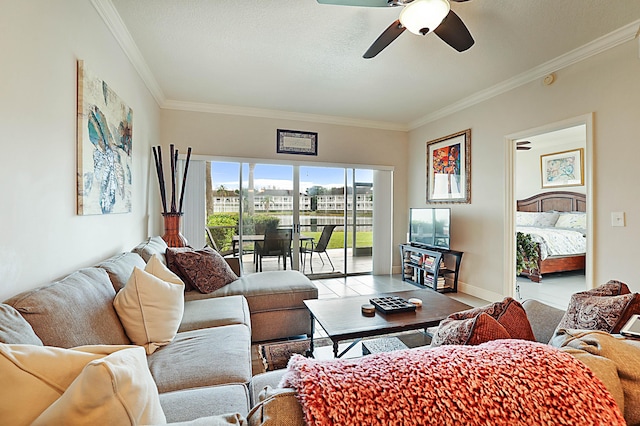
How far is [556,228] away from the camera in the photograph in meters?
5.51

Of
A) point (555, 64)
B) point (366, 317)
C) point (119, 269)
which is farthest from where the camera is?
point (555, 64)

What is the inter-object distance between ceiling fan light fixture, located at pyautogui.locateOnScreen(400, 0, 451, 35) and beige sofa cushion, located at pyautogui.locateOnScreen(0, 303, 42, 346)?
2.36 m

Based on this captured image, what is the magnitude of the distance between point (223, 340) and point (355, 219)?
3.76m

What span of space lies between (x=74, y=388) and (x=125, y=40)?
9.42 feet

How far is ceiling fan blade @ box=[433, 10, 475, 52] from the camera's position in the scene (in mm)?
1926

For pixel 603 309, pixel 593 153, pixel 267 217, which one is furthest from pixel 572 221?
pixel 603 309

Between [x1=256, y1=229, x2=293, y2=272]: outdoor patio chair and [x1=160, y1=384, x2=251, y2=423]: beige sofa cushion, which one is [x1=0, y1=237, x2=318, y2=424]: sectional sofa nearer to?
[x1=160, y1=384, x2=251, y2=423]: beige sofa cushion

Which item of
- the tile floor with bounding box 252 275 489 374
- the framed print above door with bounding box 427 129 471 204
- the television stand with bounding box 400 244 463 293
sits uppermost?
the framed print above door with bounding box 427 129 471 204

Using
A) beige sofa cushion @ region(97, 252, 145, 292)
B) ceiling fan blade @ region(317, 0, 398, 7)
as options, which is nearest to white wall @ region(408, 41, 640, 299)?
ceiling fan blade @ region(317, 0, 398, 7)

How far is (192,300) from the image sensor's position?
7.84 ft

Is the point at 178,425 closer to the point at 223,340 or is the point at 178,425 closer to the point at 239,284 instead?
the point at 223,340

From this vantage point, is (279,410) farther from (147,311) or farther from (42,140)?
(42,140)

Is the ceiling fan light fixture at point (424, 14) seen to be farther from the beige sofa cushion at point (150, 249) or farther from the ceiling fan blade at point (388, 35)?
the beige sofa cushion at point (150, 249)

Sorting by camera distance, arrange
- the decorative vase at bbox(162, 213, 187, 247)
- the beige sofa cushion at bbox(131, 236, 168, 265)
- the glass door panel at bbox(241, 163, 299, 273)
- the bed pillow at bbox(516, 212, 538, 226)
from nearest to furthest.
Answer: the beige sofa cushion at bbox(131, 236, 168, 265) → the decorative vase at bbox(162, 213, 187, 247) → the glass door panel at bbox(241, 163, 299, 273) → the bed pillow at bbox(516, 212, 538, 226)
